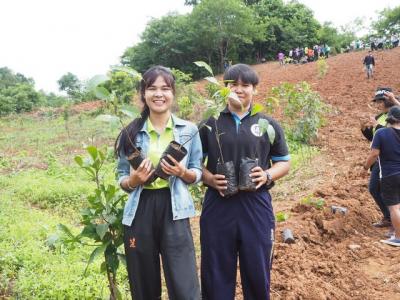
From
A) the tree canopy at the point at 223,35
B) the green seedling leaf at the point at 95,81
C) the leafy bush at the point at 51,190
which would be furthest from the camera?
the tree canopy at the point at 223,35

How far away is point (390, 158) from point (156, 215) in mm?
2624

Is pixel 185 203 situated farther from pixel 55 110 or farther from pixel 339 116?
pixel 55 110

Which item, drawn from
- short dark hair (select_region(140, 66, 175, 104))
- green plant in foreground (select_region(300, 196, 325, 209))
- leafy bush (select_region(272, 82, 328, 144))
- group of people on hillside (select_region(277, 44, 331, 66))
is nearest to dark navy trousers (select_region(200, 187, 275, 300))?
short dark hair (select_region(140, 66, 175, 104))

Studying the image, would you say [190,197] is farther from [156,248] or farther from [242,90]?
[242,90]

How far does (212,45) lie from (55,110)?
11.4m

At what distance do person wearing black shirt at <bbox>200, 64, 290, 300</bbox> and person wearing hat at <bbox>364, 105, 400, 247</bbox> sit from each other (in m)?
1.88

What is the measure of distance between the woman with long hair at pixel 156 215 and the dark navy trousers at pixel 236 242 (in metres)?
0.18

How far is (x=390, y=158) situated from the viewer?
382 centimetres

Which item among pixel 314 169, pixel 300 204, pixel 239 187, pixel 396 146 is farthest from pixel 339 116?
pixel 239 187

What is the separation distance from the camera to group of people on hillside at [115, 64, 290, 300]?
2.09 m

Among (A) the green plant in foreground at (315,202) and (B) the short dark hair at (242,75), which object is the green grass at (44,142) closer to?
(A) the green plant in foreground at (315,202)

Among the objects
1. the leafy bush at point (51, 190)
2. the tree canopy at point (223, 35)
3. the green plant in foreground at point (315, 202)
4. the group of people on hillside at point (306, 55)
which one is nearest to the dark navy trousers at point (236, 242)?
the green plant in foreground at point (315, 202)

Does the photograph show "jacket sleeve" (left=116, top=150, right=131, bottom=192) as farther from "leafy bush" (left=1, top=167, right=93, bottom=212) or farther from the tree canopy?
the tree canopy

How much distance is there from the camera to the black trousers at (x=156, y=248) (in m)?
2.08
